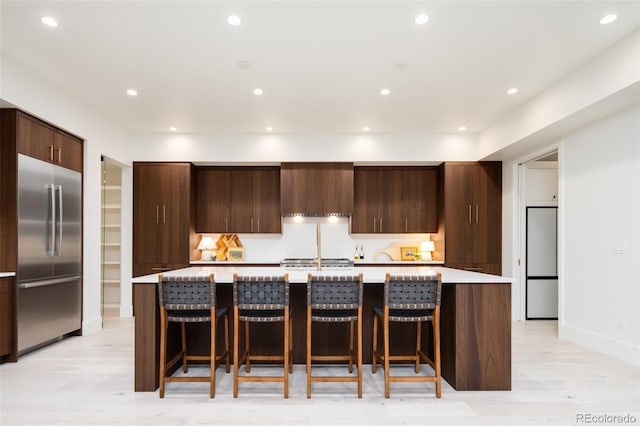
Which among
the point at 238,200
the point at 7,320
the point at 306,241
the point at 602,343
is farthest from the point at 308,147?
the point at 602,343

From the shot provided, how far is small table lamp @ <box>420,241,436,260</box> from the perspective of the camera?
5.90 m

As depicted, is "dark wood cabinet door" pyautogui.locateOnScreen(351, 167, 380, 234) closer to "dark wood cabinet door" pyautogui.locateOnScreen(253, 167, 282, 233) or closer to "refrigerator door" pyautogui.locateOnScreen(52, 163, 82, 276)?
"dark wood cabinet door" pyautogui.locateOnScreen(253, 167, 282, 233)

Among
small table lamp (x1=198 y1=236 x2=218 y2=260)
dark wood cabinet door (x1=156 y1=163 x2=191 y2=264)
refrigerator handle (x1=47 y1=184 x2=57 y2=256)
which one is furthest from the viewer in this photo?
small table lamp (x1=198 y1=236 x2=218 y2=260)

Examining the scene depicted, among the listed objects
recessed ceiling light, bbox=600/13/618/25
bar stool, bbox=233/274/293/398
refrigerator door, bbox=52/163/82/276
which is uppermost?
recessed ceiling light, bbox=600/13/618/25

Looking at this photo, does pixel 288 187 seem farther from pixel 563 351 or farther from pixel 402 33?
pixel 563 351

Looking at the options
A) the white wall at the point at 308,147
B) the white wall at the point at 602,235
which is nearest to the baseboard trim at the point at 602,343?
the white wall at the point at 602,235

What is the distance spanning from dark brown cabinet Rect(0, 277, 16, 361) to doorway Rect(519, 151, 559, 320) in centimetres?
632

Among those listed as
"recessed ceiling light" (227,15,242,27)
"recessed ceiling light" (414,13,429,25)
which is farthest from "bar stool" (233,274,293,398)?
"recessed ceiling light" (414,13,429,25)

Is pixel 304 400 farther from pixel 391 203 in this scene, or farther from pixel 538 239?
pixel 538 239

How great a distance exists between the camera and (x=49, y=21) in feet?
8.96

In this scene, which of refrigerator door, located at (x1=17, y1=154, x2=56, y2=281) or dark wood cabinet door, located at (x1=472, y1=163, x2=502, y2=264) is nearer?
refrigerator door, located at (x1=17, y1=154, x2=56, y2=281)

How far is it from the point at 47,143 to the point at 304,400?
12.5 feet

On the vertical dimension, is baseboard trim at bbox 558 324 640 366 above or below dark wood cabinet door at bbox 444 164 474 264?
below

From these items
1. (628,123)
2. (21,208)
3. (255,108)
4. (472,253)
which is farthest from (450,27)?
(21,208)
